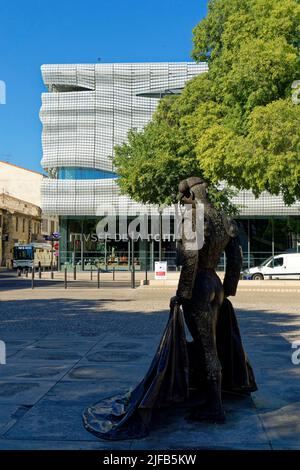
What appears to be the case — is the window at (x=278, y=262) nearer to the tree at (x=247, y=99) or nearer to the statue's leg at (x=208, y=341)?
the tree at (x=247, y=99)

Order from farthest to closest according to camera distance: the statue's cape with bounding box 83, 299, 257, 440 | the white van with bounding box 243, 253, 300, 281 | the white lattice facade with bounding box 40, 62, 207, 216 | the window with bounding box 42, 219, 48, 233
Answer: the window with bounding box 42, 219, 48, 233 < the white lattice facade with bounding box 40, 62, 207, 216 < the white van with bounding box 243, 253, 300, 281 < the statue's cape with bounding box 83, 299, 257, 440

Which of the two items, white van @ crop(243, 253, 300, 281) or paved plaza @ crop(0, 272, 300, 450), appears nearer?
paved plaza @ crop(0, 272, 300, 450)

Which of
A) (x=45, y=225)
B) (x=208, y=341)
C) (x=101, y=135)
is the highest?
(x=101, y=135)

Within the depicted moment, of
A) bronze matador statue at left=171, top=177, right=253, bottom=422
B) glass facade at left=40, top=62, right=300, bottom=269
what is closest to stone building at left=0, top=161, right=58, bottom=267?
glass facade at left=40, top=62, right=300, bottom=269

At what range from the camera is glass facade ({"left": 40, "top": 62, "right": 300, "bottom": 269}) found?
41.4 m

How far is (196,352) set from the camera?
466cm

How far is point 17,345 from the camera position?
27.2 feet

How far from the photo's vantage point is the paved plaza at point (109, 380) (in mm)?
3998

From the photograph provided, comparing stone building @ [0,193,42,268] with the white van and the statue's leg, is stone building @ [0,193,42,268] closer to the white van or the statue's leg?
the white van

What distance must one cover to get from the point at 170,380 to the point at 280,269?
28536 mm

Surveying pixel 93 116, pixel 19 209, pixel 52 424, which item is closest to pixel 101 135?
pixel 93 116

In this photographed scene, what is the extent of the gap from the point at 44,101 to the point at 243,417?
40867 millimetres

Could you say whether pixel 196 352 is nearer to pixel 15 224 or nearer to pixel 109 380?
pixel 109 380

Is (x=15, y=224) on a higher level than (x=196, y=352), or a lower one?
higher
